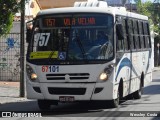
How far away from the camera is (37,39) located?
556 inches

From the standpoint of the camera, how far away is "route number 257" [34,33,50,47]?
14.0 meters

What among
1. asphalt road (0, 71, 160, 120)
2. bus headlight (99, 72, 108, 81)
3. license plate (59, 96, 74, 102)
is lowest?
Answer: asphalt road (0, 71, 160, 120)

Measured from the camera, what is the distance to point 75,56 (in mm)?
13609

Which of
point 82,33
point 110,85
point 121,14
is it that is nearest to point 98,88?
point 110,85

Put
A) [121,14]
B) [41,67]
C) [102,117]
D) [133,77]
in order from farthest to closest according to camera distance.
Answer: [133,77] → [121,14] → [41,67] → [102,117]

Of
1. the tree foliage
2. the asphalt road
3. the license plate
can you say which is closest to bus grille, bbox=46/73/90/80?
the license plate

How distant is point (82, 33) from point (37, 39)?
4.24 ft

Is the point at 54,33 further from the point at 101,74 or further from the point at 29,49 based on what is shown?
the point at 101,74

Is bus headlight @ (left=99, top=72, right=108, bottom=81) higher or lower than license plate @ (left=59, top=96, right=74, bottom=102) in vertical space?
higher

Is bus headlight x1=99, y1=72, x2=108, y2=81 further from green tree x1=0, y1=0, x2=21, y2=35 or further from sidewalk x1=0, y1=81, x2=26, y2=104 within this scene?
sidewalk x1=0, y1=81, x2=26, y2=104

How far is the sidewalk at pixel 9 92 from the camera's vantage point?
1810 cm

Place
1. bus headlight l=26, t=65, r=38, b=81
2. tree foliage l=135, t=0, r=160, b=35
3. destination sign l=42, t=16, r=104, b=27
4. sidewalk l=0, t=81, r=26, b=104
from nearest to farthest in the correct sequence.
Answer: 1. bus headlight l=26, t=65, r=38, b=81
2. destination sign l=42, t=16, r=104, b=27
3. sidewalk l=0, t=81, r=26, b=104
4. tree foliage l=135, t=0, r=160, b=35

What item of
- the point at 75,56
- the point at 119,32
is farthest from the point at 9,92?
the point at 119,32

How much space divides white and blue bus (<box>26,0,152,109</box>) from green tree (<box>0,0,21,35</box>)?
2525 millimetres
